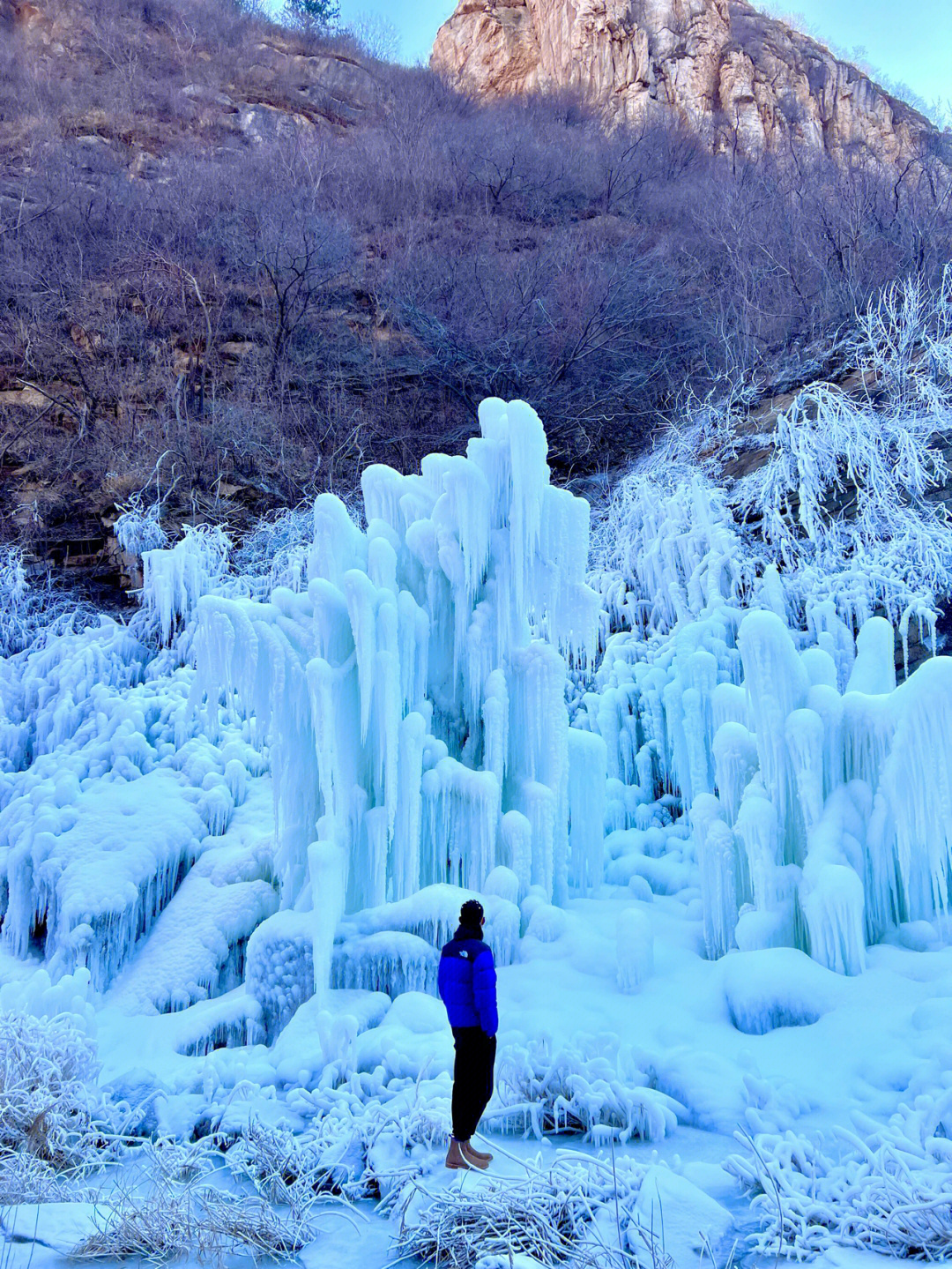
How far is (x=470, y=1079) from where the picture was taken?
3.58 m

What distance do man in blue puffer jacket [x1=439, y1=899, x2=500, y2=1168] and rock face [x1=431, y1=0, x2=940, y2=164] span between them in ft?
92.6

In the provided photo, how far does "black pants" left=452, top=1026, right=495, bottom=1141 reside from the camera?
3.55m

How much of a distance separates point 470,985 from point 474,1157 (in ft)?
2.34

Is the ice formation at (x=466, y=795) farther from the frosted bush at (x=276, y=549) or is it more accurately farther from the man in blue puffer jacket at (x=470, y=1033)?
the frosted bush at (x=276, y=549)

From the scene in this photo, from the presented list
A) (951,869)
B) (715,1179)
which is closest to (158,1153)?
(715,1179)

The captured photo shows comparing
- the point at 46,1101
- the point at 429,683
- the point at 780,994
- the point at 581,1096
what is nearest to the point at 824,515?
the point at 429,683

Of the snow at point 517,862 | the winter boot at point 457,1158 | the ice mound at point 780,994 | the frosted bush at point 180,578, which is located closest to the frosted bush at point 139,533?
the frosted bush at point 180,578

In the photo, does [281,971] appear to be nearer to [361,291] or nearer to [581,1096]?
[581,1096]

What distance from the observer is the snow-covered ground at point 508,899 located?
Result: 11.4ft

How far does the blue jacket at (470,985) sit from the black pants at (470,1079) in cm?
6

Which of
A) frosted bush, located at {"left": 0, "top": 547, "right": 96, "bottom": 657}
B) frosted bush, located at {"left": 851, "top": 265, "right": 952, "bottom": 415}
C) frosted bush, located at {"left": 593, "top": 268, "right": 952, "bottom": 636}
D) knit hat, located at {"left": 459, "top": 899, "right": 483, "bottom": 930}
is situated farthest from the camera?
frosted bush, located at {"left": 0, "top": 547, "right": 96, "bottom": 657}

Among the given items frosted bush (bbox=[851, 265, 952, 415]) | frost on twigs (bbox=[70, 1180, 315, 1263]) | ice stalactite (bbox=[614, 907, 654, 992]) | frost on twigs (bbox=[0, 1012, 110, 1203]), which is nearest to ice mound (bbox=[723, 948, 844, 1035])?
ice stalactite (bbox=[614, 907, 654, 992])

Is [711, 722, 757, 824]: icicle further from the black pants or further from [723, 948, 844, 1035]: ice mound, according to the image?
the black pants

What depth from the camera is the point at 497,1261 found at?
287 centimetres
